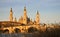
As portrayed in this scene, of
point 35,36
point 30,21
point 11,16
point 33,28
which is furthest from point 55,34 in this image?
point 30,21

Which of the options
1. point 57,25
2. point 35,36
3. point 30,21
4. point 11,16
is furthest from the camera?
point 30,21

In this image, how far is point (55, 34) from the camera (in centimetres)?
1906

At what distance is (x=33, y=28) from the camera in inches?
1085

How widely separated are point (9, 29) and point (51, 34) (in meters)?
8.97

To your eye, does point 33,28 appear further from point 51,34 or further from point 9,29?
point 51,34

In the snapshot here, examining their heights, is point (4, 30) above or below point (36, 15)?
below

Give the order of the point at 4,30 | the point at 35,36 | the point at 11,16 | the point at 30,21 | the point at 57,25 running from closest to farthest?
the point at 35,36
the point at 57,25
the point at 4,30
the point at 11,16
the point at 30,21

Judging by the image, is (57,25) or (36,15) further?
(36,15)

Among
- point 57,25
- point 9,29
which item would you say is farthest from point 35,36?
point 9,29

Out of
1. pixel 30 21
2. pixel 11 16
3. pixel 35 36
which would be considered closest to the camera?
pixel 35 36

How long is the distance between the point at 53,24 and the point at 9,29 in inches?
242

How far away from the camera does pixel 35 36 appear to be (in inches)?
739

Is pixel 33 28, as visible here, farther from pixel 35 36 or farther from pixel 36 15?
pixel 35 36

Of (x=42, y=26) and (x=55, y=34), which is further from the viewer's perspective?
(x=42, y=26)
